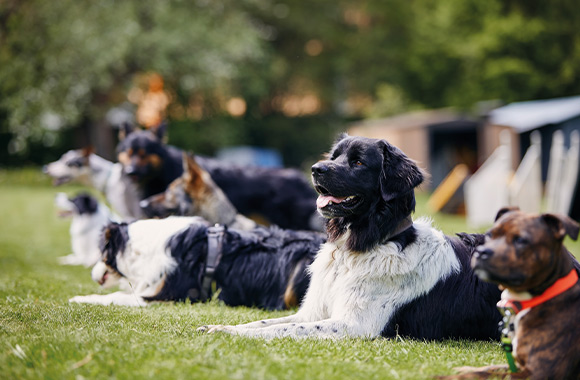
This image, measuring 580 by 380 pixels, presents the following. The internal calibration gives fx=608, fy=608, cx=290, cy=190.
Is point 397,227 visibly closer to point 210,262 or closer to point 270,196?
point 210,262

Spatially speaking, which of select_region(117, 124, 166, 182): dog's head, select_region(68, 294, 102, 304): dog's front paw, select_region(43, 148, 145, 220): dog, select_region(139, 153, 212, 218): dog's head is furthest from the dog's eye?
select_region(43, 148, 145, 220): dog

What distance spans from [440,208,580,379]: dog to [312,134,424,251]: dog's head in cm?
116

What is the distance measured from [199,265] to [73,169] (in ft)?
19.1

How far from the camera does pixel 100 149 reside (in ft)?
94.2

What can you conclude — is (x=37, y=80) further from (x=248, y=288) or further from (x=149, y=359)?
(x=149, y=359)

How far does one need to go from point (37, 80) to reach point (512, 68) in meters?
25.1

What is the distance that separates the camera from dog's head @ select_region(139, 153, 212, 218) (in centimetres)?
816

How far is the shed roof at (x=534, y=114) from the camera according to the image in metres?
22.4

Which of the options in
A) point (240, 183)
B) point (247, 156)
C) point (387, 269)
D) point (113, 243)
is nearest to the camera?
point (387, 269)

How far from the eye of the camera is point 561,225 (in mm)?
3158

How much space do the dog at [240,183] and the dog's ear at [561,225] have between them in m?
6.44

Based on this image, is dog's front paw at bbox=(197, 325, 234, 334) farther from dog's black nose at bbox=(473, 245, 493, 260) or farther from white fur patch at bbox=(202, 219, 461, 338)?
dog's black nose at bbox=(473, 245, 493, 260)

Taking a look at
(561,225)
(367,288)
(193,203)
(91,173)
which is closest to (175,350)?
(367,288)

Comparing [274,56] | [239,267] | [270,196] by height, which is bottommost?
[239,267]
